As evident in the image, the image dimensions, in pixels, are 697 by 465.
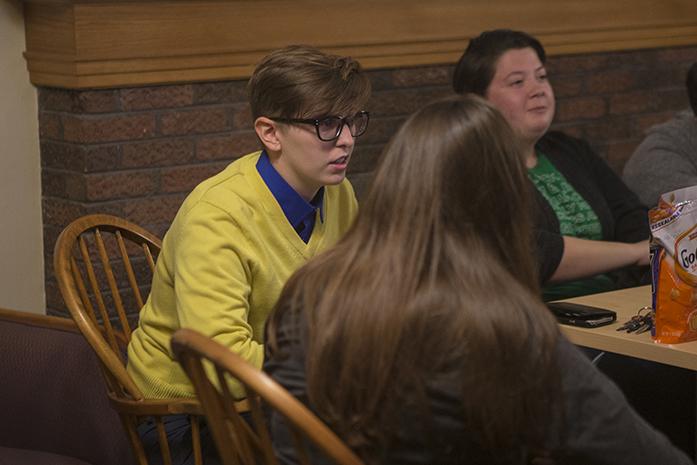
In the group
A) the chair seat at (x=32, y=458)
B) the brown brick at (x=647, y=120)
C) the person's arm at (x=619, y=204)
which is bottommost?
the chair seat at (x=32, y=458)

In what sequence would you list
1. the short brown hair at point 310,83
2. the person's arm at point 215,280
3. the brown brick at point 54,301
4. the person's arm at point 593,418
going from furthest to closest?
1. the brown brick at point 54,301
2. the short brown hair at point 310,83
3. the person's arm at point 215,280
4. the person's arm at point 593,418

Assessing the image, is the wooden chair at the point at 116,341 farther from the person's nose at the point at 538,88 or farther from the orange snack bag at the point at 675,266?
the person's nose at the point at 538,88

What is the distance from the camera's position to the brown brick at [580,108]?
152 inches

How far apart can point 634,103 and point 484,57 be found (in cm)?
109

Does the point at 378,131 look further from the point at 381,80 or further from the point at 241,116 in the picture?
the point at 241,116

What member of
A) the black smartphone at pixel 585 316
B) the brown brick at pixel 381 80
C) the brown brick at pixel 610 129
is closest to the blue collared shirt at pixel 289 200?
the black smartphone at pixel 585 316

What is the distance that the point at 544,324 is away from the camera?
1.47 m

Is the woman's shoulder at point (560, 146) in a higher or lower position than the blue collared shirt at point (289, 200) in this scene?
higher

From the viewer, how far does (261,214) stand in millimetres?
2154

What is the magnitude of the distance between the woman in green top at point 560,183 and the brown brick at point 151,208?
79 centimetres

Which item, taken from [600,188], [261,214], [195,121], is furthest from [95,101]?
[600,188]

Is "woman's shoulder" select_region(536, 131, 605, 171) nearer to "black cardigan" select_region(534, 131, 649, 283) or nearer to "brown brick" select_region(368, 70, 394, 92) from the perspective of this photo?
"black cardigan" select_region(534, 131, 649, 283)

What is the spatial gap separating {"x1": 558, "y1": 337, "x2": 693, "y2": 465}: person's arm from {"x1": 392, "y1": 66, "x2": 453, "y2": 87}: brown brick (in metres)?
2.08

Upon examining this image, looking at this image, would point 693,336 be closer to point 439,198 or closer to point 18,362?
point 439,198
